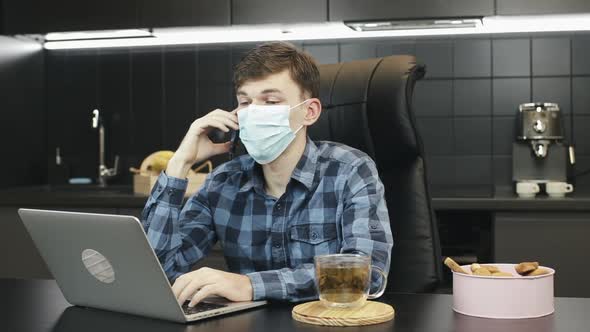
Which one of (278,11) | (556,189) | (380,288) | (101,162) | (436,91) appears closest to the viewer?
(380,288)

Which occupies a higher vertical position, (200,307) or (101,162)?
(101,162)

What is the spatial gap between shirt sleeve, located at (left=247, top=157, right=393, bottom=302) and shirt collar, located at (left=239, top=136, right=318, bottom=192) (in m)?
0.09

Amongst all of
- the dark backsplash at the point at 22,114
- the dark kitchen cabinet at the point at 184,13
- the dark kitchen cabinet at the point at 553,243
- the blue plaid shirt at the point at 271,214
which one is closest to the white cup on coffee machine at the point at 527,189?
the dark kitchen cabinet at the point at 553,243

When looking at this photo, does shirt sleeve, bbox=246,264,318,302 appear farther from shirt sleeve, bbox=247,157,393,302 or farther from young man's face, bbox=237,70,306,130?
young man's face, bbox=237,70,306,130

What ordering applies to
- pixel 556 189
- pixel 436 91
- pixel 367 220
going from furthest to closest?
pixel 436 91
pixel 556 189
pixel 367 220

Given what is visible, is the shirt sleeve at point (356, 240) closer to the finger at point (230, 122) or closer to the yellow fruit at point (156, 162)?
the finger at point (230, 122)

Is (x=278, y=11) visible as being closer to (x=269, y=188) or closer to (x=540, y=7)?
(x=540, y=7)

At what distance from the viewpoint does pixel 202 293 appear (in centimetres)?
136

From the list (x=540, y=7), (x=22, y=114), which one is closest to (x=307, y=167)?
(x=540, y=7)

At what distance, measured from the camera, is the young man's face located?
5.68 ft

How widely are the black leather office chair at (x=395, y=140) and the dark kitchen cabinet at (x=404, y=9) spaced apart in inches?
50.0

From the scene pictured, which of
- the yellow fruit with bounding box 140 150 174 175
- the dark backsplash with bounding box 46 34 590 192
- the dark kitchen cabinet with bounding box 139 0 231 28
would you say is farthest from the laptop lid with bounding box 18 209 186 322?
the dark backsplash with bounding box 46 34 590 192

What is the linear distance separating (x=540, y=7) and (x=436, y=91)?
0.56 meters

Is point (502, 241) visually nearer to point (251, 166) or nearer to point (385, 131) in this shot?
point (385, 131)
